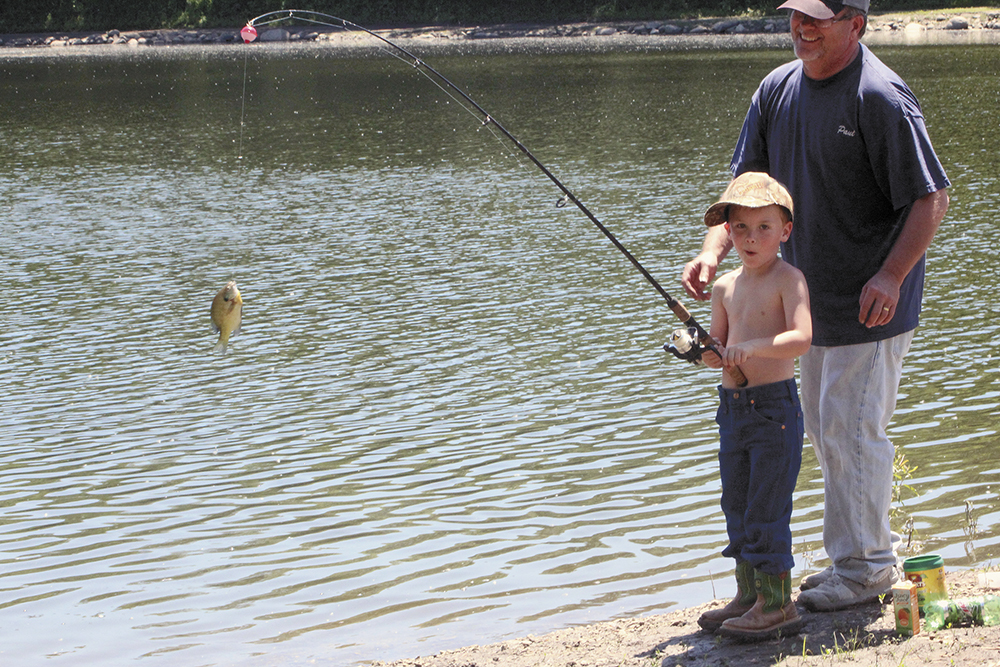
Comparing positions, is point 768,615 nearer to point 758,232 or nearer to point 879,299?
point 879,299

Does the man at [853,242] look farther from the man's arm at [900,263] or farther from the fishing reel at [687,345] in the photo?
the fishing reel at [687,345]

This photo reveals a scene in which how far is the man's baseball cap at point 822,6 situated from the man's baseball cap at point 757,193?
473mm

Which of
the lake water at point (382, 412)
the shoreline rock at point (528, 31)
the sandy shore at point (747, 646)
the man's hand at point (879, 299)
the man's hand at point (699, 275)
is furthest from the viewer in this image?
the shoreline rock at point (528, 31)

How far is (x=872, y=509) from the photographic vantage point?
3.63 meters

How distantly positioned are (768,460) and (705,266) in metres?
0.65

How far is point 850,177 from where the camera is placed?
358 centimetres

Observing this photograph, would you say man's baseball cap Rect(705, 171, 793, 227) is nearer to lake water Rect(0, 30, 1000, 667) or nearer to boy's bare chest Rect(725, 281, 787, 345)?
boy's bare chest Rect(725, 281, 787, 345)

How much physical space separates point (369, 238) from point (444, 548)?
847 centimetres

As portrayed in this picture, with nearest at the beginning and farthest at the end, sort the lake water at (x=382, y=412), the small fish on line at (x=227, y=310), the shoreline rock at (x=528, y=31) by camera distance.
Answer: the lake water at (x=382, y=412) → the small fish on line at (x=227, y=310) → the shoreline rock at (x=528, y=31)

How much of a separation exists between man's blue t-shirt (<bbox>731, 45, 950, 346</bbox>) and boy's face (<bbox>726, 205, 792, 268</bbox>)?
0.19 metres

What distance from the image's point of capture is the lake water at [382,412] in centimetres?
489

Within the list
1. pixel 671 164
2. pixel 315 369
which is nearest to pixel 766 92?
pixel 315 369

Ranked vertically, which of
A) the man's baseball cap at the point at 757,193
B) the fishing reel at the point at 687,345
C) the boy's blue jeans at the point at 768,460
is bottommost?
the boy's blue jeans at the point at 768,460

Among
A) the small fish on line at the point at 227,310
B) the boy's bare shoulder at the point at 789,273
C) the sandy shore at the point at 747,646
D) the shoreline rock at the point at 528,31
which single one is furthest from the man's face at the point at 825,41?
the shoreline rock at the point at 528,31
